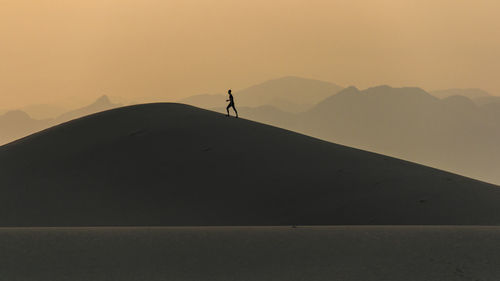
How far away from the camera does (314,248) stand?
1271 centimetres

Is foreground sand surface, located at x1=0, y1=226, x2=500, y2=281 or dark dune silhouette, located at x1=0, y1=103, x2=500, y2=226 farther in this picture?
dark dune silhouette, located at x1=0, y1=103, x2=500, y2=226

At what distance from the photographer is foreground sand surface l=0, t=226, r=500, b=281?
10.3m

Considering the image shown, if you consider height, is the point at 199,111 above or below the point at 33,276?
above

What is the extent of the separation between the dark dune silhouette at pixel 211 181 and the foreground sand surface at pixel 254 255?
5991mm

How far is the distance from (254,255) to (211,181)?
13.1 metres

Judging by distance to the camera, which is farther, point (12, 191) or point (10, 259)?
point (12, 191)

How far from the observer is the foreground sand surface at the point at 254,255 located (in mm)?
10297

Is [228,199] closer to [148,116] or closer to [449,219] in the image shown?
[449,219]

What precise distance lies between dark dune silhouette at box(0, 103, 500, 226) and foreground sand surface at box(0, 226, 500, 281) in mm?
5991

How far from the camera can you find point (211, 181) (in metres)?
25.0

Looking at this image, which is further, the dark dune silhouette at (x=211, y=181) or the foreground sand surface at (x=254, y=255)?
the dark dune silhouette at (x=211, y=181)

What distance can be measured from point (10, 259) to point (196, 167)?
1479 cm

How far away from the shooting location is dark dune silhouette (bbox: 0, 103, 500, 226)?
21688 millimetres

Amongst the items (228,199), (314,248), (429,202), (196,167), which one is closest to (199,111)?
(196,167)
